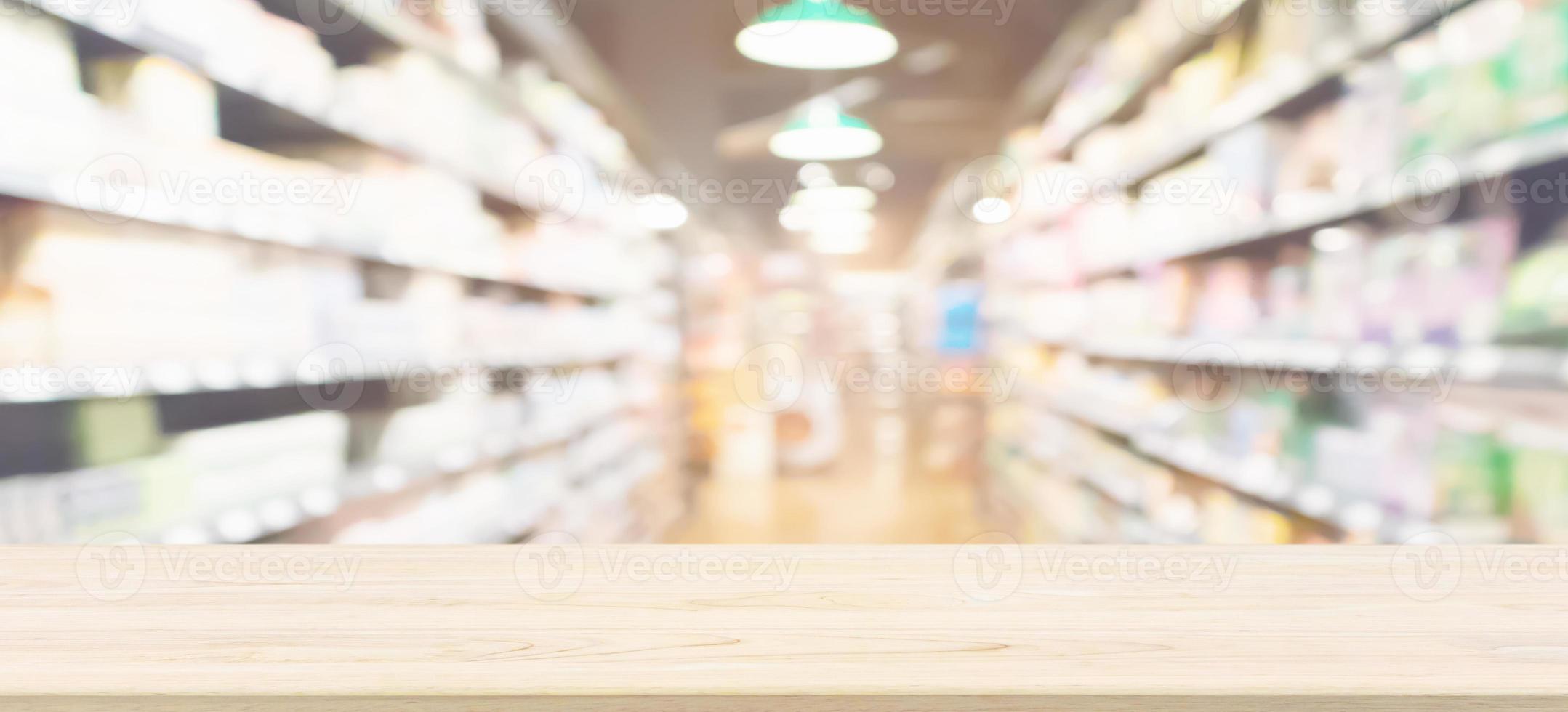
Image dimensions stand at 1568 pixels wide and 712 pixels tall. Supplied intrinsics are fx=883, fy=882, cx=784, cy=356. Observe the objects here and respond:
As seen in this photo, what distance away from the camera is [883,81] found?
4902 mm

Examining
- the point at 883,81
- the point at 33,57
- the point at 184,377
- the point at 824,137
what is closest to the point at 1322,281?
the point at 824,137

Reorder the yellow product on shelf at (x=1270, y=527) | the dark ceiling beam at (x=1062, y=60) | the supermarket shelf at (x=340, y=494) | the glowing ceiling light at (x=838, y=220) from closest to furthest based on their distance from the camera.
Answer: the supermarket shelf at (x=340, y=494) → the yellow product on shelf at (x=1270, y=527) → the dark ceiling beam at (x=1062, y=60) → the glowing ceiling light at (x=838, y=220)

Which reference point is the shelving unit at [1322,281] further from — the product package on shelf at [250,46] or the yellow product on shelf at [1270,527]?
the product package on shelf at [250,46]

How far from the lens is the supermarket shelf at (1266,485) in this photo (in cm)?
205

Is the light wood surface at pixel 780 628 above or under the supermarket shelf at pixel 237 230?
under

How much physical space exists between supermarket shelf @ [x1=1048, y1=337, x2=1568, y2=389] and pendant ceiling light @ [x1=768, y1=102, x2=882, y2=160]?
50.0 inches

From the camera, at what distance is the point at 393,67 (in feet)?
8.21

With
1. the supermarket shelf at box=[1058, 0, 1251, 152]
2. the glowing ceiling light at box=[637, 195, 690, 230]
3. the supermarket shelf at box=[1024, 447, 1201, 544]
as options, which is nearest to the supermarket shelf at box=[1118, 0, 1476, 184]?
the supermarket shelf at box=[1058, 0, 1251, 152]

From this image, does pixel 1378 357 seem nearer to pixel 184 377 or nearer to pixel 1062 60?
pixel 184 377

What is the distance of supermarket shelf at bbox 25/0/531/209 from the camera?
1.50 metres

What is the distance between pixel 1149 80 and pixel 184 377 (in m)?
3.21

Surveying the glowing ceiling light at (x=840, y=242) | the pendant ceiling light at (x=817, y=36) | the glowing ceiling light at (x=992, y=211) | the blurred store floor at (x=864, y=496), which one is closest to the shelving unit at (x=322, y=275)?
the pendant ceiling light at (x=817, y=36)

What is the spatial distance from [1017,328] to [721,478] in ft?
7.87

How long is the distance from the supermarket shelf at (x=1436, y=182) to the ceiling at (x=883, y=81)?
2114 mm
